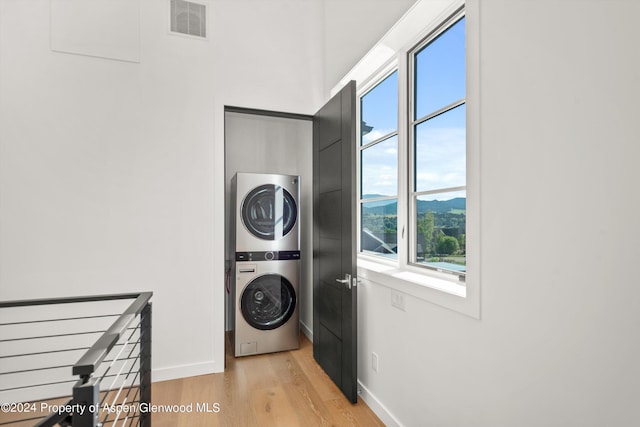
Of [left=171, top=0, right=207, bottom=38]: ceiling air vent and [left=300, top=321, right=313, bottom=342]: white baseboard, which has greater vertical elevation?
[left=171, top=0, right=207, bottom=38]: ceiling air vent

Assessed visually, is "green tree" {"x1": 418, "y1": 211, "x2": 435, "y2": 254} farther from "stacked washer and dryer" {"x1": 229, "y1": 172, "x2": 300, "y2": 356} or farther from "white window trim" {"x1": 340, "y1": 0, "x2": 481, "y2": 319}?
"stacked washer and dryer" {"x1": 229, "y1": 172, "x2": 300, "y2": 356}

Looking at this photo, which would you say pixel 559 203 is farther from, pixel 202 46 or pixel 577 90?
pixel 202 46

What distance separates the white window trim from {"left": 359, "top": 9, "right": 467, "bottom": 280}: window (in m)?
0.02

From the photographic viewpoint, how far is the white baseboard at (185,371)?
253 cm

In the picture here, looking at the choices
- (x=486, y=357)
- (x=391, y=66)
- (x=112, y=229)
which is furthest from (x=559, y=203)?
(x=112, y=229)

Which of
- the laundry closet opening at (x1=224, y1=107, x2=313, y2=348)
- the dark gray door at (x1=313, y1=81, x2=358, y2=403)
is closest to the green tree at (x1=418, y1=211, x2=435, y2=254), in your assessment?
the dark gray door at (x1=313, y1=81, x2=358, y2=403)

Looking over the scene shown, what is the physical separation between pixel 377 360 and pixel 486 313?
40.1 inches

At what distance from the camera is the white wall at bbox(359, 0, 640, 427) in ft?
2.88

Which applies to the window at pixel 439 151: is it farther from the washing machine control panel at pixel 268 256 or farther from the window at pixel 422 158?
the washing machine control panel at pixel 268 256

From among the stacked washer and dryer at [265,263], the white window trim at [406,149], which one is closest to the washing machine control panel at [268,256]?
the stacked washer and dryer at [265,263]

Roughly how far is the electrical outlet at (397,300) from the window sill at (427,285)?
0.09 ft

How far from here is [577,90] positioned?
99cm

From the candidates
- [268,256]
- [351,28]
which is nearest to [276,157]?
[268,256]

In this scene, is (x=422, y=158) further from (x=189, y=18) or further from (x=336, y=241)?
(x=189, y=18)
